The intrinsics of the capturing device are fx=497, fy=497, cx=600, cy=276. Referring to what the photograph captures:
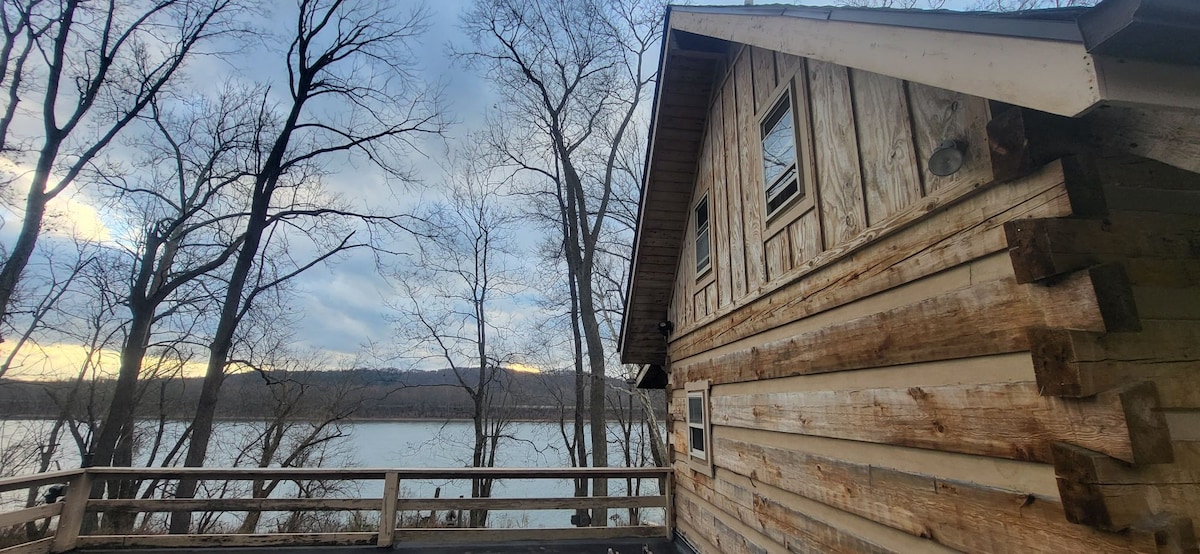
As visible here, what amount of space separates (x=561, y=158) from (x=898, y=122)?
12.8 metres

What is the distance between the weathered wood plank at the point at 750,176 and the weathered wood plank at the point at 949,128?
155 centimetres

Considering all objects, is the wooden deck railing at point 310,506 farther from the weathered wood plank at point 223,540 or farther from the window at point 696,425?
the window at point 696,425

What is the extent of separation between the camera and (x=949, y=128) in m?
2.03

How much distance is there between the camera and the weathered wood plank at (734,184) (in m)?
4.14

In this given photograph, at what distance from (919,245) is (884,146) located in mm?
590

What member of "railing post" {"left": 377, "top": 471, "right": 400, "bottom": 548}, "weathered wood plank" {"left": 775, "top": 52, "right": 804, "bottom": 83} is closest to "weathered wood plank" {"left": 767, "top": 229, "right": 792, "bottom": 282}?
"weathered wood plank" {"left": 775, "top": 52, "right": 804, "bottom": 83}

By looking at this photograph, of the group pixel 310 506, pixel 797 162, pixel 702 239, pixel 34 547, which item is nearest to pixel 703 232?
pixel 702 239

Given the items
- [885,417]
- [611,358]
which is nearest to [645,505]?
[885,417]

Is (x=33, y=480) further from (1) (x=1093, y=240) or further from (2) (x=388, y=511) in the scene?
(1) (x=1093, y=240)

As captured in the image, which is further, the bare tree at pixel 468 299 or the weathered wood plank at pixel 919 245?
the bare tree at pixel 468 299

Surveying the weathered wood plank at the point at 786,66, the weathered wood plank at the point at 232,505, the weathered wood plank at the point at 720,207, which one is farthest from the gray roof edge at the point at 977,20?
the weathered wood plank at the point at 232,505

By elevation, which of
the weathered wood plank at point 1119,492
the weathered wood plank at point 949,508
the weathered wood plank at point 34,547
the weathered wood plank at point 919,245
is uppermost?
the weathered wood plank at point 919,245

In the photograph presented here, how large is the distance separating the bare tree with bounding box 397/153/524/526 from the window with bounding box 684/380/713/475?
467 inches

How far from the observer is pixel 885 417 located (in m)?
2.30
